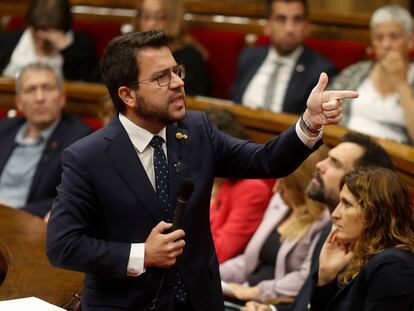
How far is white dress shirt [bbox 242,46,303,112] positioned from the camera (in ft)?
12.4

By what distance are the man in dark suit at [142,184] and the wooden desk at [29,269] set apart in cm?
26

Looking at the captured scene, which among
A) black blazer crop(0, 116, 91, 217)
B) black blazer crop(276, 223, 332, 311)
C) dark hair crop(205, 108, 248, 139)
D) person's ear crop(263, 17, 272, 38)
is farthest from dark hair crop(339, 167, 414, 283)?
person's ear crop(263, 17, 272, 38)

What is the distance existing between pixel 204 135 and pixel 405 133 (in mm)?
1604

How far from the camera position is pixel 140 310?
185cm

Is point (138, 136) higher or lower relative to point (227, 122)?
higher

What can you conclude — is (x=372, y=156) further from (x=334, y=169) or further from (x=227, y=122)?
(x=227, y=122)

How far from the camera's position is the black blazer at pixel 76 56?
4.25 metres

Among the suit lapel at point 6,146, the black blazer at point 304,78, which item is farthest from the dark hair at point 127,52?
the black blazer at point 304,78

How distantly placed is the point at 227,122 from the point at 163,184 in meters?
1.20

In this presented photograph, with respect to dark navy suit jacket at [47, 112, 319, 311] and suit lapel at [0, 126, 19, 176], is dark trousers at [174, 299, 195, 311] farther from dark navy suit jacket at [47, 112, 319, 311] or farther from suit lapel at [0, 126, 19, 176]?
suit lapel at [0, 126, 19, 176]

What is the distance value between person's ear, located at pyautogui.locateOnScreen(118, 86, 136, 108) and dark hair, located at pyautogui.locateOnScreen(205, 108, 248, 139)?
1.15 m

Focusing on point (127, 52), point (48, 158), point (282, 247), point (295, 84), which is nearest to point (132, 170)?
point (127, 52)

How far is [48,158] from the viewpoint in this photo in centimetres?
345

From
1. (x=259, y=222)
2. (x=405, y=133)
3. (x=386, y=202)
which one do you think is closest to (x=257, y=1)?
(x=405, y=133)
